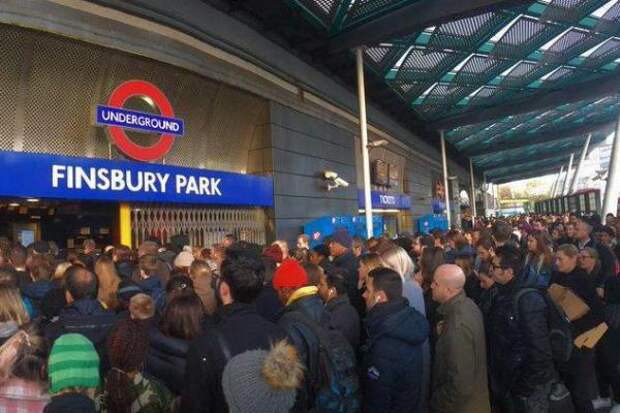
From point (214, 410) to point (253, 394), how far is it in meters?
0.28

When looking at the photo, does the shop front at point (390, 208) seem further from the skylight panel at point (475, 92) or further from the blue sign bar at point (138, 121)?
the blue sign bar at point (138, 121)

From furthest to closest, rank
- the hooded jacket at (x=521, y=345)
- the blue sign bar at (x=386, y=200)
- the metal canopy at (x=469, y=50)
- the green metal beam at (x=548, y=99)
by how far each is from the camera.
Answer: the green metal beam at (x=548, y=99)
the blue sign bar at (x=386, y=200)
the metal canopy at (x=469, y=50)
the hooded jacket at (x=521, y=345)

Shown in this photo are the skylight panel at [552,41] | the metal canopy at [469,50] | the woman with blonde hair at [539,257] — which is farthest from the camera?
the skylight panel at [552,41]

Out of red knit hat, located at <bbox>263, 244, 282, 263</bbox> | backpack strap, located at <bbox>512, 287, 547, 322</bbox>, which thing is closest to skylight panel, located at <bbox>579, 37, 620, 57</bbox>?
red knit hat, located at <bbox>263, 244, 282, 263</bbox>

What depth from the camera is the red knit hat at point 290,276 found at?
324 cm

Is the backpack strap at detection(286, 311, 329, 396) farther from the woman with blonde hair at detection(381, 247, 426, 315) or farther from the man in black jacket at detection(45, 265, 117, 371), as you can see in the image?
the woman with blonde hair at detection(381, 247, 426, 315)

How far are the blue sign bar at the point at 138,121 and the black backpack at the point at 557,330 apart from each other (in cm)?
823

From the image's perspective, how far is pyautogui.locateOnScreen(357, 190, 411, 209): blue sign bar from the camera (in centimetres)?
1989

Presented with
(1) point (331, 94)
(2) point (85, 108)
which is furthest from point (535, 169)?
(2) point (85, 108)

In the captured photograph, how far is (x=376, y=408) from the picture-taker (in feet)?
9.68

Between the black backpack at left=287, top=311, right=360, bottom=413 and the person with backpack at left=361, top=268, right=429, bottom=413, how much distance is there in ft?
0.51

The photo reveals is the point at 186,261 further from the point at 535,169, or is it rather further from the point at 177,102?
the point at 535,169

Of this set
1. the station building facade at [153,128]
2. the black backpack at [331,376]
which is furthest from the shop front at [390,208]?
the black backpack at [331,376]

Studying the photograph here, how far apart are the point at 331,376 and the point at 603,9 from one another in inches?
645
